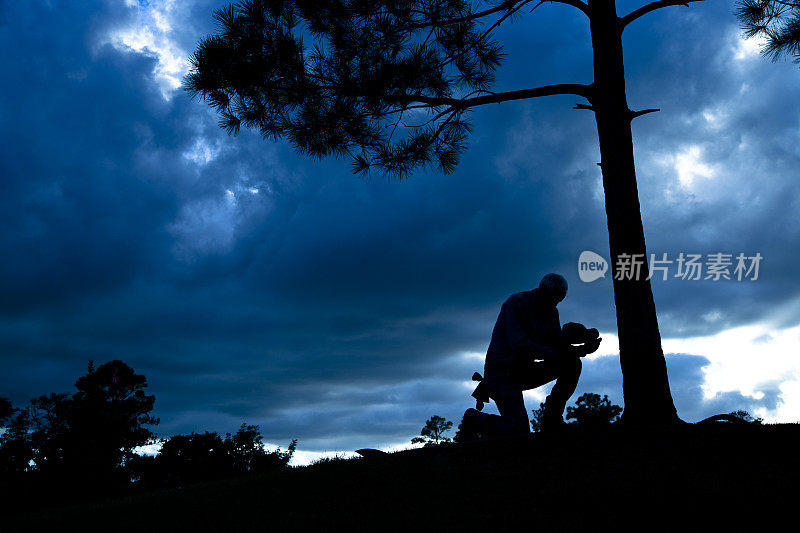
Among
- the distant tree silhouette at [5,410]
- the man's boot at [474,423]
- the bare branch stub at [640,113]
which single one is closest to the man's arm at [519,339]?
the man's boot at [474,423]

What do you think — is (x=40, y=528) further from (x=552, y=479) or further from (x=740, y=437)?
(x=740, y=437)

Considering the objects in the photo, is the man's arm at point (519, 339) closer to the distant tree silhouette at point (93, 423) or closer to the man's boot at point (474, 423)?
the man's boot at point (474, 423)

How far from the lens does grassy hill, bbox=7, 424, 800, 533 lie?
164 inches

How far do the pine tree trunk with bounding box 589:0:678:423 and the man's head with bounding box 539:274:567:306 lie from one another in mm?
982

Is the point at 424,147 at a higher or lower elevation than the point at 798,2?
lower

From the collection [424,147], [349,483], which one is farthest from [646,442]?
[424,147]

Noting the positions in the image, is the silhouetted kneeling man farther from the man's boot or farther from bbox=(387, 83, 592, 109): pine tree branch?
bbox=(387, 83, 592, 109): pine tree branch

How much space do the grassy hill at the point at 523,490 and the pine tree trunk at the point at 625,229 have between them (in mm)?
590

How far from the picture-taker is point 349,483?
216 inches

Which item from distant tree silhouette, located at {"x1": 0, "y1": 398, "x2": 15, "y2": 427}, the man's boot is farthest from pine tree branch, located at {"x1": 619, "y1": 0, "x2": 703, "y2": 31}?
distant tree silhouette, located at {"x1": 0, "y1": 398, "x2": 15, "y2": 427}

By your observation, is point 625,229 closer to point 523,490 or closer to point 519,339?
point 519,339

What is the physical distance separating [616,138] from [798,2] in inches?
177

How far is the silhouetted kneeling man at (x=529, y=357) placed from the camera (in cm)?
621

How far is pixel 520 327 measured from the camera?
6.29m
